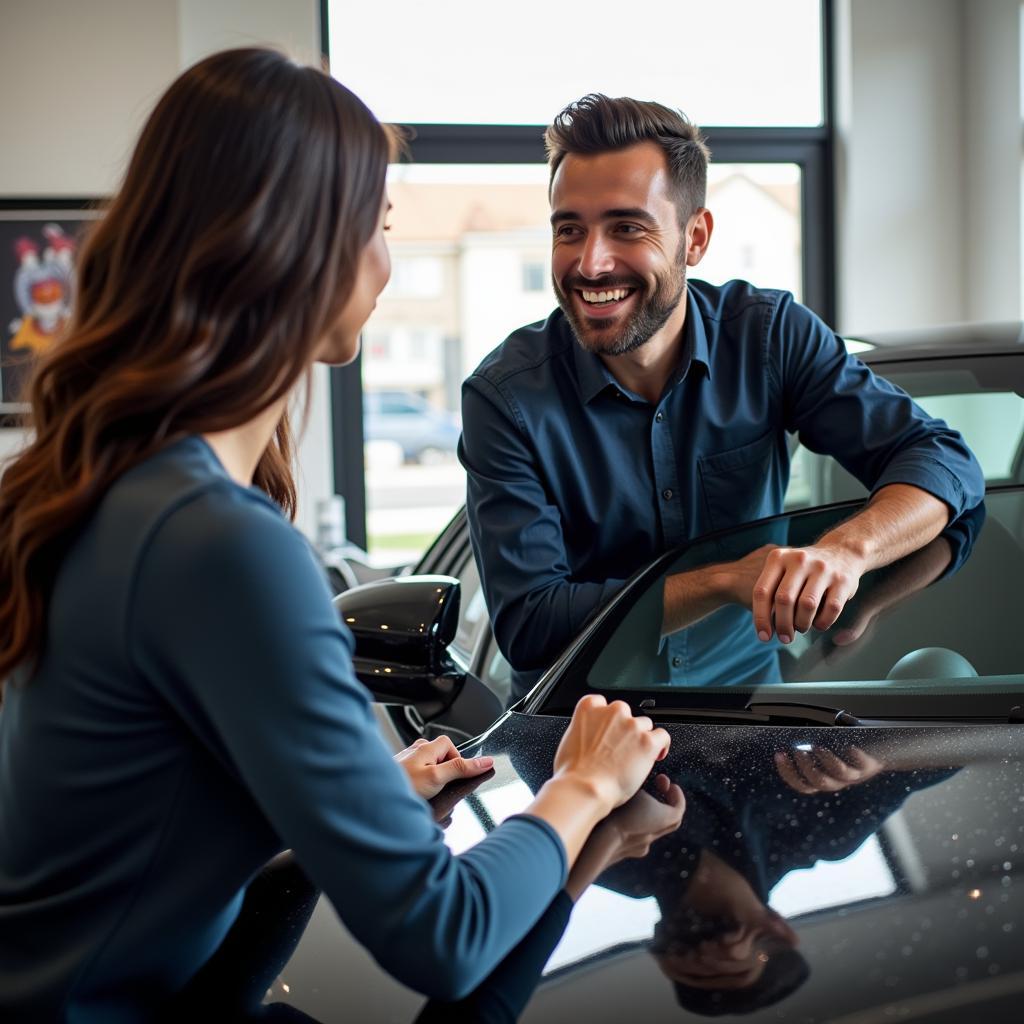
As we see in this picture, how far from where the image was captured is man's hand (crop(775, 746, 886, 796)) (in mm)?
1130

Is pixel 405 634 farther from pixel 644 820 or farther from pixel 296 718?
pixel 296 718

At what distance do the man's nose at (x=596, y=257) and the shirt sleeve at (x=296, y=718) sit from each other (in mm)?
1174

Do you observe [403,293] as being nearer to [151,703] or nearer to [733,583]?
[733,583]

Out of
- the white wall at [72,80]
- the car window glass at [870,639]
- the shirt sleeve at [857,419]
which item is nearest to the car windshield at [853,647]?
the car window glass at [870,639]

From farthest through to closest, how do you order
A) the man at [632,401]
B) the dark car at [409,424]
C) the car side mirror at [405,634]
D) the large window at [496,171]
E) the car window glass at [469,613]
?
the dark car at [409,424] < the large window at [496,171] < the car window glass at [469,613] < the man at [632,401] < the car side mirror at [405,634]

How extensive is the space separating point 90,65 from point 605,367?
3.73m

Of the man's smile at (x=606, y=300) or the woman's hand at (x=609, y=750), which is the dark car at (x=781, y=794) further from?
the man's smile at (x=606, y=300)

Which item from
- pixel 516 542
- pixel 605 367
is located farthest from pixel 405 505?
pixel 516 542

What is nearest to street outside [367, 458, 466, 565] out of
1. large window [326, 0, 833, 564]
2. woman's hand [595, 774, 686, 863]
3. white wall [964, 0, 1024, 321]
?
large window [326, 0, 833, 564]

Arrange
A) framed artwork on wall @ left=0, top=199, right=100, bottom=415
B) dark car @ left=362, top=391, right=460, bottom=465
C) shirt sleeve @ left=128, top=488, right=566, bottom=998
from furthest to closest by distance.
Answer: dark car @ left=362, top=391, right=460, bottom=465, framed artwork on wall @ left=0, top=199, right=100, bottom=415, shirt sleeve @ left=128, top=488, right=566, bottom=998

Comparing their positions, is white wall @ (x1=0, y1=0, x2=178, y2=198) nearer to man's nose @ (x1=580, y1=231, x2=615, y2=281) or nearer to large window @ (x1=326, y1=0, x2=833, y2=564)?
large window @ (x1=326, y1=0, x2=833, y2=564)

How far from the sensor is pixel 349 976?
94 centimetres

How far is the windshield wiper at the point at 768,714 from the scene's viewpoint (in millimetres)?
1296

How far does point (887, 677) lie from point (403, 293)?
14.6 ft
